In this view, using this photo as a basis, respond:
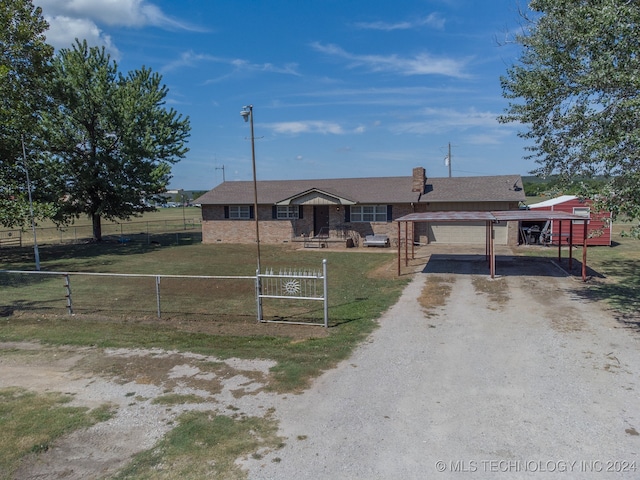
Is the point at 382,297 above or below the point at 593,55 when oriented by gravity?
below

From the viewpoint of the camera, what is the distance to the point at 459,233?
2545 centimetres

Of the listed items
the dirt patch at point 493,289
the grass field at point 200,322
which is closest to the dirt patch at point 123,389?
the grass field at point 200,322

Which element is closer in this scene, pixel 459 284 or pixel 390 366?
pixel 390 366

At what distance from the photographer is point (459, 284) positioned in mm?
13984

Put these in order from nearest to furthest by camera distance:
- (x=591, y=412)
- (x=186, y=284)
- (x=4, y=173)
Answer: (x=591, y=412), (x=186, y=284), (x=4, y=173)

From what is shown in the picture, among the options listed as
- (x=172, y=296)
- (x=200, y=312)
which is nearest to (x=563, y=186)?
(x=200, y=312)

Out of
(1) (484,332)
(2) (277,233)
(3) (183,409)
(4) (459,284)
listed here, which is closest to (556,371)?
(1) (484,332)

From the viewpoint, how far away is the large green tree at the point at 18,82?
16.4m

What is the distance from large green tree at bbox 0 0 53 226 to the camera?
16391 millimetres

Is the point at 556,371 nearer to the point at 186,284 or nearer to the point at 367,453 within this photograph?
the point at 367,453

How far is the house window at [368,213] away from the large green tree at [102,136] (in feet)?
43.1

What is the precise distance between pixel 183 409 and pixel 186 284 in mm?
10034

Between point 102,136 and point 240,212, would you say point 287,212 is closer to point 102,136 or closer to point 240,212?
point 240,212

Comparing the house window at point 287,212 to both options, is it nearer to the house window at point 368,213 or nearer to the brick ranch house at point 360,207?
the brick ranch house at point 360,207
